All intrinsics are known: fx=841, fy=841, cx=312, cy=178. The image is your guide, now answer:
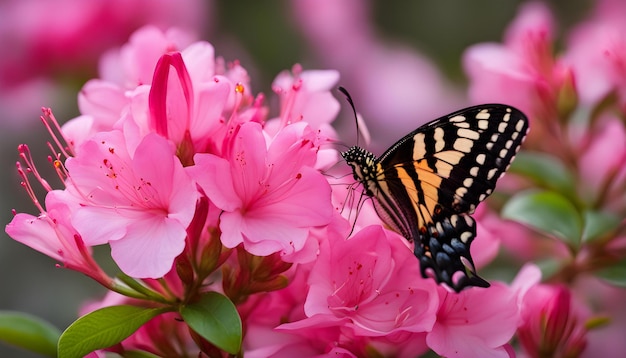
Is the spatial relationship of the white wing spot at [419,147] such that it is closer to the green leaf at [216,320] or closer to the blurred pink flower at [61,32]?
the green leaf at [216,320]

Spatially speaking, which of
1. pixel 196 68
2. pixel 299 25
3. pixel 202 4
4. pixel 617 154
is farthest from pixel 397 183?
pixel 299 25

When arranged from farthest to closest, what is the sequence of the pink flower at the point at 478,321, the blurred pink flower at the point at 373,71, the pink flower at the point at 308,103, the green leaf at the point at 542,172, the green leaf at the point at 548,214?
the blurred pink flower at the point at 373,71 → the green leaf at the point at 542,172 → the green leaf at the point at 548,214 → the pink flower at the point at 308,103 → the pink flower at the point at 478,321

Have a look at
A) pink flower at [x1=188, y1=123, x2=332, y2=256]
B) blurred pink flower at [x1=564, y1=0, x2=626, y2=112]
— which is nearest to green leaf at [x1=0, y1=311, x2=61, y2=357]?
pink flower at [x1=188, y1=123, x2=332, y2=256]

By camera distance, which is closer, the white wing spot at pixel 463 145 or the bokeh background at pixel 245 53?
the white wing spot at pixel 463 145

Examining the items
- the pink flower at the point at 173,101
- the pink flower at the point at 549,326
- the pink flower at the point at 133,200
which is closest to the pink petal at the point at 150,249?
the pink flower at the point at 133,200

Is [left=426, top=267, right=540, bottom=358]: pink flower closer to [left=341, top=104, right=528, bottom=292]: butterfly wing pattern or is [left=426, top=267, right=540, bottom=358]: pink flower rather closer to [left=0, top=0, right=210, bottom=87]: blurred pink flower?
[left=341, top=104, right=528, bottom=292]: butterfly wing pattern

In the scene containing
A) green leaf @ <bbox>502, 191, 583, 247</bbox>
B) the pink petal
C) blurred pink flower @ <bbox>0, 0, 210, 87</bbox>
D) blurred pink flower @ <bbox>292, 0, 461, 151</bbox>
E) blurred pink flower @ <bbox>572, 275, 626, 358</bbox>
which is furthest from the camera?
blurred pink flower @ <bbox>292, 0, 461, 151</bbox>

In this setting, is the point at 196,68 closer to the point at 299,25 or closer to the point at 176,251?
the point at 176,251
